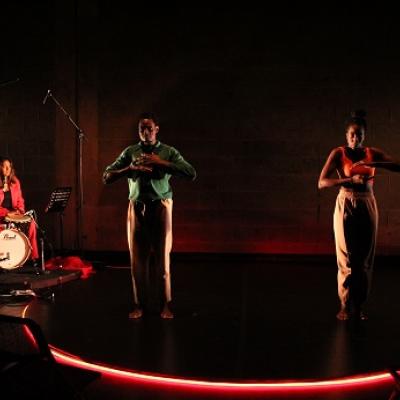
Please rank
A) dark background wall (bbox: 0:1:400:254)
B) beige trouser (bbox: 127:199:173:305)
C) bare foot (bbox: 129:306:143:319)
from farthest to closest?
dark background wall (bbox: 0:1:400:254) → bare foot (bbox: 129:306:143:319) → beige trouser (bbox: 127:199:173:305)

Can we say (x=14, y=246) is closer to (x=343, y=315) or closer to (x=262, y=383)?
(x=343, y=315)

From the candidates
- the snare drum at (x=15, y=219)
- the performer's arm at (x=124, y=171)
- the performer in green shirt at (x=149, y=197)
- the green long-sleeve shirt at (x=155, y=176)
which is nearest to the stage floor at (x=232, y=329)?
the performer in green shirt at (x=149, y=197)

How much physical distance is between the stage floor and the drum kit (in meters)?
0.57

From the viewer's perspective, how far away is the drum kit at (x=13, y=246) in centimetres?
615

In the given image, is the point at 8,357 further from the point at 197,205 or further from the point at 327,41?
the point at 327,41

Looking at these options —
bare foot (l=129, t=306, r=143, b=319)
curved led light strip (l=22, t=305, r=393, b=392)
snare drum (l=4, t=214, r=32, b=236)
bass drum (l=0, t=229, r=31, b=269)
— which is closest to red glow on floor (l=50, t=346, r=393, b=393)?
curved led light strip (l=22, t=305, r=393, b=392)

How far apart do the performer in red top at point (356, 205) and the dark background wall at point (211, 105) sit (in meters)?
3.45

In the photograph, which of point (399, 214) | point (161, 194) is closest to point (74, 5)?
point (161, 194)

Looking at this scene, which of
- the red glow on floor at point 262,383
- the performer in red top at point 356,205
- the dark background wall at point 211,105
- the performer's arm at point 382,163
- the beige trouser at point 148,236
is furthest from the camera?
the dark background wall at point 211,105

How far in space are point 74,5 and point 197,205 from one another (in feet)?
10.8

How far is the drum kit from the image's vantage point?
6.15m

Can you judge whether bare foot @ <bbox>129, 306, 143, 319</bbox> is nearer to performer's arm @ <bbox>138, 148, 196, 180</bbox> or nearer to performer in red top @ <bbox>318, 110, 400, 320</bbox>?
performer's arm @ <bbox>138, 148, 196, 180</bbox>

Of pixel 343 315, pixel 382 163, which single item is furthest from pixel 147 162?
pixel 343 315

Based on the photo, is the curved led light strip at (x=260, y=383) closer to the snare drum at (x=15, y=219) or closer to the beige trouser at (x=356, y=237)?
the beige trouser at (x=356, y=237)
